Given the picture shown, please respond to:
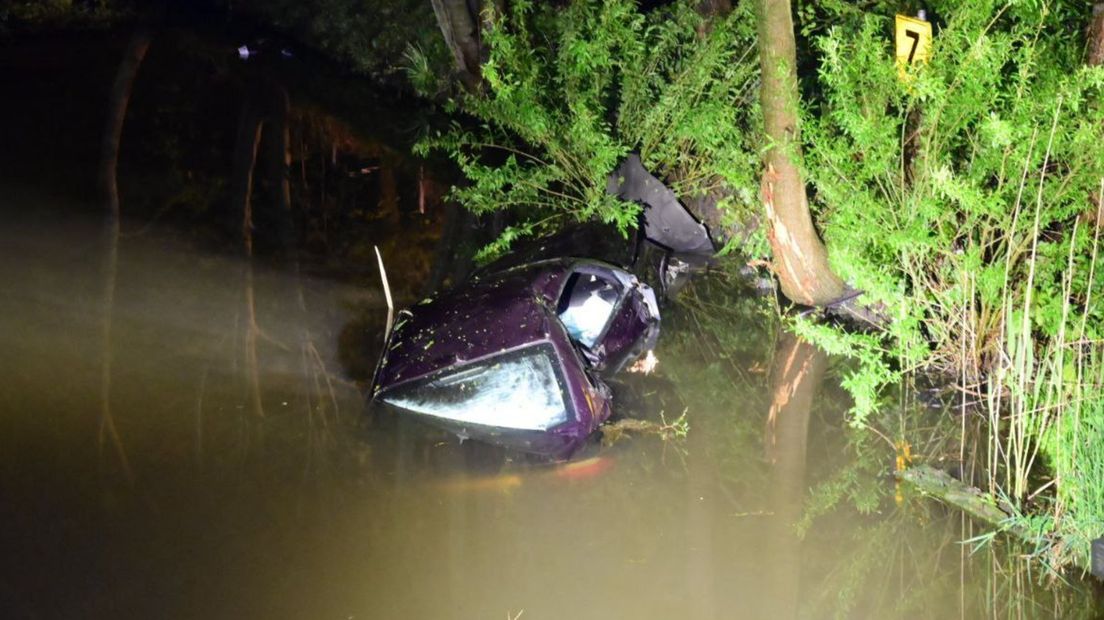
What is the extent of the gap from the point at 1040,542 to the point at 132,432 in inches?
198

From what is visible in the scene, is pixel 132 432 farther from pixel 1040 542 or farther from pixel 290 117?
pixel 290 117

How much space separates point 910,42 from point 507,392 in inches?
130

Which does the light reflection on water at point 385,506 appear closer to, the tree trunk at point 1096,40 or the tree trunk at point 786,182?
the tree trunk at point 786,182

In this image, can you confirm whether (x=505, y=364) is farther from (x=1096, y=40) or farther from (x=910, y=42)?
(x=1096, y=40)

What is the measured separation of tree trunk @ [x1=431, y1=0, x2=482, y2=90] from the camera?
11297 mm

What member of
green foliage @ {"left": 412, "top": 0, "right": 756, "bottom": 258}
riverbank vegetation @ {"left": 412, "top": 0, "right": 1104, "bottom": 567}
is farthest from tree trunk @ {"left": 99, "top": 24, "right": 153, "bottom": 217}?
riverbank vegetation @ {"left": 412, "top": 0, "right": 1104, "bottom": 567}

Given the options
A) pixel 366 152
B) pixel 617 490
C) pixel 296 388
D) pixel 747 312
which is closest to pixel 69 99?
pixel 366 152

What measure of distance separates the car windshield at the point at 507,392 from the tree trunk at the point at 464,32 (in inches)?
242

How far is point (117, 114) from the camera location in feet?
38.1

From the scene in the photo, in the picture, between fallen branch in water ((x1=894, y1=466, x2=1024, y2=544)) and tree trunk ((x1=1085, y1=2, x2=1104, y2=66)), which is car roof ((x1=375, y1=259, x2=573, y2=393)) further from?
tree trunk ((x1=1085, y1=2, x2=1104, y2=66))

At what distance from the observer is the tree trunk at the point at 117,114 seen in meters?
9.37

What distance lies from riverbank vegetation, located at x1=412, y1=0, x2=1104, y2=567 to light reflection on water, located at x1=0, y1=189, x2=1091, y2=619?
66cm

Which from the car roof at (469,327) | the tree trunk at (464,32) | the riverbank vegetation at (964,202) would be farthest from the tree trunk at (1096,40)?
the tree trunk at (464,32)

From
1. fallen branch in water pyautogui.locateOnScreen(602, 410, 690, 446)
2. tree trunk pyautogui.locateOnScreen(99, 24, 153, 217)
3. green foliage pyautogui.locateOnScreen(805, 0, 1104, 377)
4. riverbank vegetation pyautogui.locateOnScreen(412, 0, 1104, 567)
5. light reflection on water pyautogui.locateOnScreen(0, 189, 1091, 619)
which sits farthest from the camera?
tree trunk pyautogui.locateOnScreen(99, 24, 153, 217)
